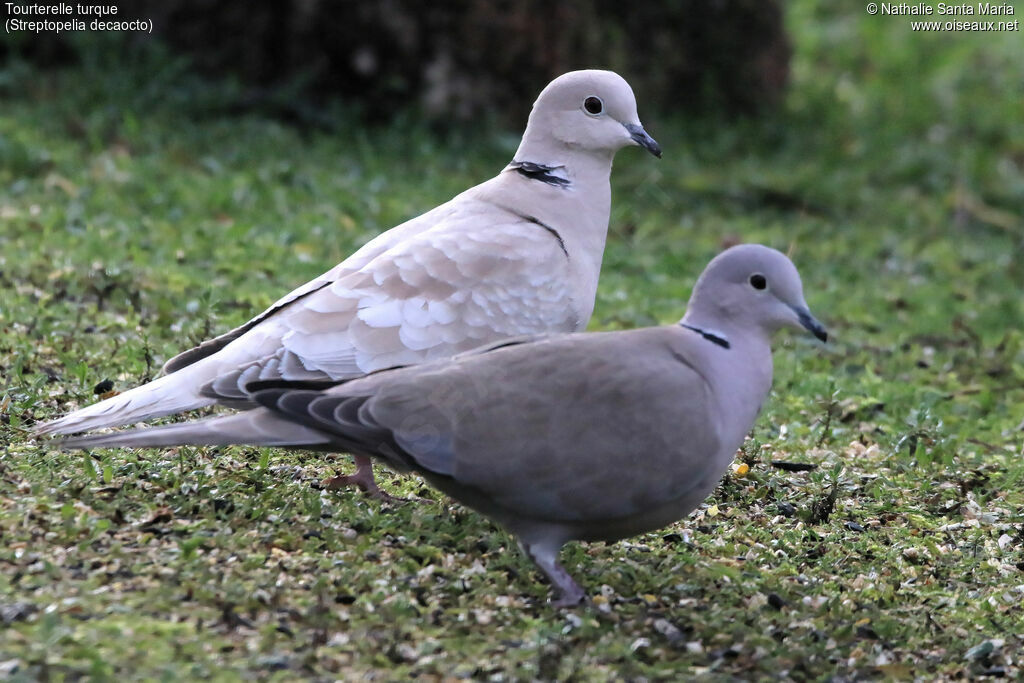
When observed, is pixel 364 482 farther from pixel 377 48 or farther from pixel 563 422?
pixel 377 48

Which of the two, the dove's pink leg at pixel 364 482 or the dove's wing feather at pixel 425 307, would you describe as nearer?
the dove's wing feather at pixel 425 307

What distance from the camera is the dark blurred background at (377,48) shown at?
29.0 feet

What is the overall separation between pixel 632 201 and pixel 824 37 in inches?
186

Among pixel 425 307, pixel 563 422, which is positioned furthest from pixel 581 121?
pixel 563 422

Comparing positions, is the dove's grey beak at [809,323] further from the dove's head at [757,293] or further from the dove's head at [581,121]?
the dove's head at [581,121]

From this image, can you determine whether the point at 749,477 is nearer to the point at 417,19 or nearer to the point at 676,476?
the point at 676,476

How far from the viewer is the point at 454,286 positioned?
404 cm

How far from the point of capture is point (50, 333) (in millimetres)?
5121

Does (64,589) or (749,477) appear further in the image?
(749,477)

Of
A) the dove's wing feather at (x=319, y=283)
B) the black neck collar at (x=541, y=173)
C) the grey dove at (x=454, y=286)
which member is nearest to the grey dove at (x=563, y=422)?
the grey dove at (x=454, y=286)

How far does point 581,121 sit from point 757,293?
1387 mm

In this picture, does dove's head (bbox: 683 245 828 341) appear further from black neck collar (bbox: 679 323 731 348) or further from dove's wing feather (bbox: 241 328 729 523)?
dove's wing feather (bbox: 241 328 729 523)

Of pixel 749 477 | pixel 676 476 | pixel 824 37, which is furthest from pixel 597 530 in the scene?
pixel 824 37

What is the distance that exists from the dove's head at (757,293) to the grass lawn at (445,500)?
723 mm
